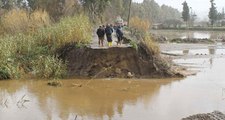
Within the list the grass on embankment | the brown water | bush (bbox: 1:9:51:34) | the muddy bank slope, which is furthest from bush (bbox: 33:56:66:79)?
bush (bbox: 1:9:51:34)

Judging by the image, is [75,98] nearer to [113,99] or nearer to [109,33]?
[113,99]

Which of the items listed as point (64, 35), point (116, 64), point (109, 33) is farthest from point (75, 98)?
point (109, 33)

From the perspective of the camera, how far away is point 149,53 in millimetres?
22469

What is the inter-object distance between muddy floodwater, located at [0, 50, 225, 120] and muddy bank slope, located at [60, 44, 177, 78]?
0.94m

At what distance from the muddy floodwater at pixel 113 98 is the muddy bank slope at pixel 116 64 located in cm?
94

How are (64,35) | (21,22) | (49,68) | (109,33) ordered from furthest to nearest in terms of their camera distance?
(21,22), (109,33), (64,35), (49,68)

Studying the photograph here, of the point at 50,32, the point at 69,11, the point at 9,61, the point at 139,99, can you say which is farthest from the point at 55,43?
the point at 69,11

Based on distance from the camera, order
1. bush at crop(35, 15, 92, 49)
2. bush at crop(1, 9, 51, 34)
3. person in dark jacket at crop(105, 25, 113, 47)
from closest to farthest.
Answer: bush at crop(35, 15, 92, 49)
person in dark jacket at crop(105, 25, 113, 47)
bush at crop(1, 9, 51, 34)

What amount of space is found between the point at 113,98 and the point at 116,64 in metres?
5.51

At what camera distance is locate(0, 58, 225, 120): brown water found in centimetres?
1392

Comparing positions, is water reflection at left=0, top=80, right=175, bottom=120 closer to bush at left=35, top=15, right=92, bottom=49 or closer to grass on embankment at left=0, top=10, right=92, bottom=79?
grass on embankment at left=0, top=10, right=92, bottom=79

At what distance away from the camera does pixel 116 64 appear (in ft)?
72.4

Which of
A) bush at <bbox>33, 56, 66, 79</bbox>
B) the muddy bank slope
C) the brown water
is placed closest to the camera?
the brown water

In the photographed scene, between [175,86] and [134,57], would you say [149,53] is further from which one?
[175,86]
